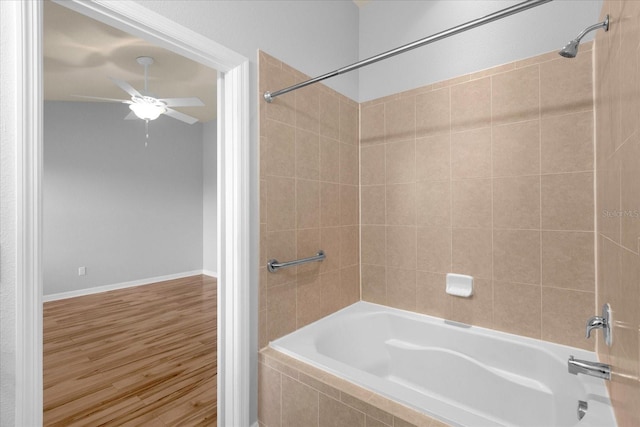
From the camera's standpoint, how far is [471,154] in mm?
1857

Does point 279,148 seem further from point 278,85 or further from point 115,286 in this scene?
point 115,286

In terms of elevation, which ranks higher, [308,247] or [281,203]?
[281,203]

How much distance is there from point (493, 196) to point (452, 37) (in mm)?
1064

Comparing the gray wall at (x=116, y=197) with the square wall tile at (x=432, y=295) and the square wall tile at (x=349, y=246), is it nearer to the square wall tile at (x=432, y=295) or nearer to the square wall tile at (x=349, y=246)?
the square wall tile at (x=349, y=246)

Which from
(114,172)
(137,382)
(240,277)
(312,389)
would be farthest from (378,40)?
(114,172)

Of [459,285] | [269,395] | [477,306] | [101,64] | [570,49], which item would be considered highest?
[101,64]

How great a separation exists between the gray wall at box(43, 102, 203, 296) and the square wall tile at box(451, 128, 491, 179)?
15.9 ft

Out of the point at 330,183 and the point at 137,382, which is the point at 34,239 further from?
the point at 137,382

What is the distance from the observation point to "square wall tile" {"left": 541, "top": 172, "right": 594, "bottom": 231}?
151 cm

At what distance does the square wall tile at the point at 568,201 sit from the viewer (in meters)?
1.51

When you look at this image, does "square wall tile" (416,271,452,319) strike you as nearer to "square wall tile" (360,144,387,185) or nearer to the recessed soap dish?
the recessed soap dish

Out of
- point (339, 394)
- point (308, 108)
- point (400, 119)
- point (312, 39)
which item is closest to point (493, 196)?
point (400, 119)

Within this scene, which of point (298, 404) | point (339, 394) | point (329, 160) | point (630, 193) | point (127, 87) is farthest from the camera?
point (127, 87)

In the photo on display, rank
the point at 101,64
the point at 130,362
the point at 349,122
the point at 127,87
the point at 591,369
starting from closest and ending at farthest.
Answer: the point at 591,369
the point at 349,122
the point at 130,362
the point at 127,87
the point at 101,64
